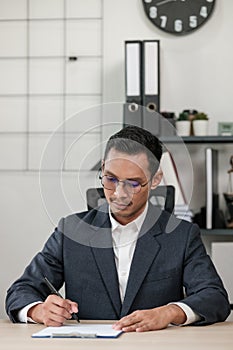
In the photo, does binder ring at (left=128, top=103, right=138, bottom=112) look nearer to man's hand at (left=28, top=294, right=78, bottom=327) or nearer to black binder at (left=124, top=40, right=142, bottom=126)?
black binder at (left=124, top=40, right=142, bottom=126)

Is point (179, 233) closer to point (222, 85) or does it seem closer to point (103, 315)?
point (103, 315)

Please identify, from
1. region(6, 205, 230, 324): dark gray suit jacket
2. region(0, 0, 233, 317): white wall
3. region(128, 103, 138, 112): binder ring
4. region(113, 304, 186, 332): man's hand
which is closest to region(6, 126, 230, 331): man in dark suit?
region(6, 205, 230, 324): dark gray suit jacket

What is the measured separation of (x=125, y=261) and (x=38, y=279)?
0.26 meters

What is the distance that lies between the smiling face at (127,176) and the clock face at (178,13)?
162cm

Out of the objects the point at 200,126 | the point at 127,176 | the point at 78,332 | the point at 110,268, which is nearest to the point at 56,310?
the point at 78,332

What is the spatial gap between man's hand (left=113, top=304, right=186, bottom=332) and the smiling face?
0.31 m

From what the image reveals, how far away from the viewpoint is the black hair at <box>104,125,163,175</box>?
85.0 inches

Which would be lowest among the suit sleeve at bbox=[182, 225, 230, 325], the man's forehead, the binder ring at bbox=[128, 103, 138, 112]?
the suit sleeve at bbox=[182, 225, 230, 325]

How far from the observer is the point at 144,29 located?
373cm

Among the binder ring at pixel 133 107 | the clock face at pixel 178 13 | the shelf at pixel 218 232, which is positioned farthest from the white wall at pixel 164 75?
the shelf at pixel 218 232

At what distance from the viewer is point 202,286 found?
2.19 metres

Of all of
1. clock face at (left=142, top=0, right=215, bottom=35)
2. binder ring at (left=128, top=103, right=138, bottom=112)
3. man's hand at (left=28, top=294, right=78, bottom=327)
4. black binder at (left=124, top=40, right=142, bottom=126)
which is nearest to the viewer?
man's hand at (left=28, top=294, right=78, bottom=327)

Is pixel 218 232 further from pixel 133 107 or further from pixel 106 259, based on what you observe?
A: pixel 106 259

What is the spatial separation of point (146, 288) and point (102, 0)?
1917 mm
